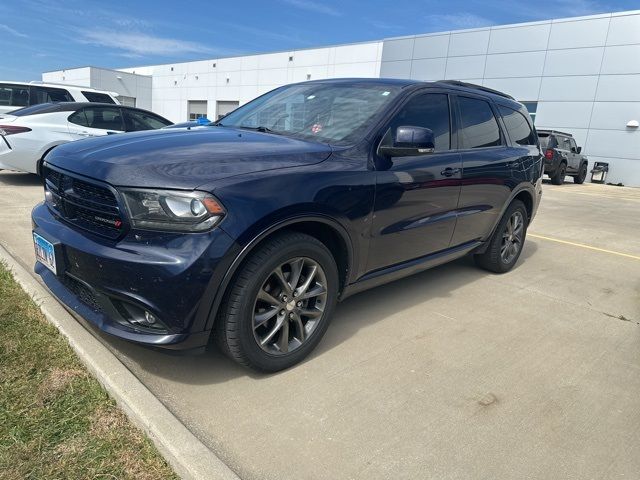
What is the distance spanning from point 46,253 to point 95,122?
627 centimetres

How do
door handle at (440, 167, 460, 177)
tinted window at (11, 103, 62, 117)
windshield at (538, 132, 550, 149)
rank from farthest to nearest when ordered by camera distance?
1. windshield at (538, 132, 550, 149)
2. tinted window at (11, 103, 62, 117)
3. door handle at (440, 167, 460, 177)

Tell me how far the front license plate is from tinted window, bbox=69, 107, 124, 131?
5.95 m

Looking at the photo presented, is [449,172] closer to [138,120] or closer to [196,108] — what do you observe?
[138,120]

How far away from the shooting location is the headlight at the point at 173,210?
2203 mm

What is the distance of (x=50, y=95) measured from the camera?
1084 centimetres

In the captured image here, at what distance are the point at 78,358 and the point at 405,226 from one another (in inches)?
86.8

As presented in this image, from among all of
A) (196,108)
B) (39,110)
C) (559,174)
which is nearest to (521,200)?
(39,110)

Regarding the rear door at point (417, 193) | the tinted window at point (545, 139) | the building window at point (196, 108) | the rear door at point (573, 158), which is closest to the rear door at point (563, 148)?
the rear door at point (573, 158)

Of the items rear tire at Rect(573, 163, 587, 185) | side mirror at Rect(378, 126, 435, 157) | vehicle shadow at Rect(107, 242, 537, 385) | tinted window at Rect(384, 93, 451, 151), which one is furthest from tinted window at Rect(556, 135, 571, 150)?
side mirror at Rect(378, 126, 435, 157)

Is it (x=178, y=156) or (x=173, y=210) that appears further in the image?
(x=178, y=156)

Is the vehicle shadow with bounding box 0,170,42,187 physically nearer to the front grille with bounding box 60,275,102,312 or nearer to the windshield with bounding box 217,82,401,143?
the windshield with bounding box 217,82,401,143

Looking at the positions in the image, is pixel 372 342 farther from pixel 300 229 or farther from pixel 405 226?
pixel 300 229

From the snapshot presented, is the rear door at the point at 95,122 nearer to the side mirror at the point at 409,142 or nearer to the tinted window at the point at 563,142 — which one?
the side mirror at the point at 409,142

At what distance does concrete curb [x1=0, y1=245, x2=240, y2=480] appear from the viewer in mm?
1898
